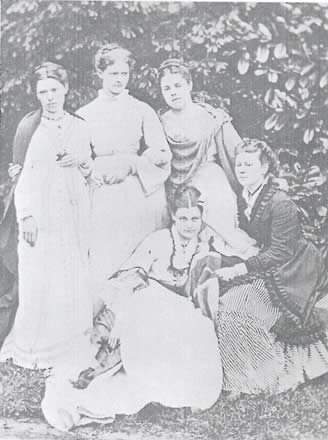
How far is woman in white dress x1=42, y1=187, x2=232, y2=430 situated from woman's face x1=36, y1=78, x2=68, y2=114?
2.08ft

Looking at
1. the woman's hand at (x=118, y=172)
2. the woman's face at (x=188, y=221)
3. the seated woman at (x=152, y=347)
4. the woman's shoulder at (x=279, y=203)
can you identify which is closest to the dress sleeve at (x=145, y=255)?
the seated woman at (x=152, y=347)

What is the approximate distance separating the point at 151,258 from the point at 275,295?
514 millimetres

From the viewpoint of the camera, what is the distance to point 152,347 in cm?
244

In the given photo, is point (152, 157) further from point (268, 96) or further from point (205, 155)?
point (268, 96)

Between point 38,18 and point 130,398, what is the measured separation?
5.03 feet

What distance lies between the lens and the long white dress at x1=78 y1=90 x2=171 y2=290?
245cm

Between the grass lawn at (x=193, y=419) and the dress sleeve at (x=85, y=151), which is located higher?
the dress sleeve at (x=85, y=151)

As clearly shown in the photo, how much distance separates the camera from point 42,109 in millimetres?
2471

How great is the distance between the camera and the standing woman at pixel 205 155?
249 centimetres

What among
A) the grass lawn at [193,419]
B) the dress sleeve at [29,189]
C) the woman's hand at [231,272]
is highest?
the dress sleeve at [29,189]

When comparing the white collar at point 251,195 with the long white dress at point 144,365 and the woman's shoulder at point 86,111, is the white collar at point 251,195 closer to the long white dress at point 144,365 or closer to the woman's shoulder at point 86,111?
the long white dress at point 144,365

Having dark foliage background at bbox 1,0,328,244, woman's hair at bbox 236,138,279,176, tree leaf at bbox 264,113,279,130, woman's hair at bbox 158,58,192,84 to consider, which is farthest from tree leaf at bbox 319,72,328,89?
woman's hair at bbox 158,58,192,84

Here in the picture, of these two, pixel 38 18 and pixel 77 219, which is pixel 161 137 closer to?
pixel 77 219

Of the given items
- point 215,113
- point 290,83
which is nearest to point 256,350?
point 215,113
